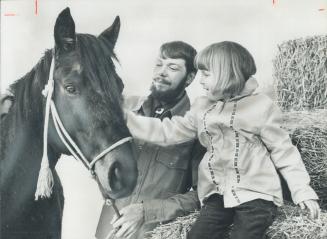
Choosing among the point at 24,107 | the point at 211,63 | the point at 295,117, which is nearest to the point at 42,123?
the point at 24,107

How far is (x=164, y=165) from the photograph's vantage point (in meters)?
2.01

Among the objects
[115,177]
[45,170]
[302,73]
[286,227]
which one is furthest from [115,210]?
[302,73]

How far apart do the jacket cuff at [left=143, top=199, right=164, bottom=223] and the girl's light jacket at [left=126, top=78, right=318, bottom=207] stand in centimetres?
18

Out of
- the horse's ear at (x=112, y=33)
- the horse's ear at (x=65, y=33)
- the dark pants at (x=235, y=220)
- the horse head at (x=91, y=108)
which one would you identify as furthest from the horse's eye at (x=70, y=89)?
the dark pants at (x=235, y=220)

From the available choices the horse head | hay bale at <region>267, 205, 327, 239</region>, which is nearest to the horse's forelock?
the horse head

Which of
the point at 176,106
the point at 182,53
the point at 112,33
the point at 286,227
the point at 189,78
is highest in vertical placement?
the point at 112,33

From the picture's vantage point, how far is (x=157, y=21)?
2156 millimetres

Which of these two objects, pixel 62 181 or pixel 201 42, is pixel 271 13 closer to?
pixel 201 42

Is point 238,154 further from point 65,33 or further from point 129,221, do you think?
point 65,33

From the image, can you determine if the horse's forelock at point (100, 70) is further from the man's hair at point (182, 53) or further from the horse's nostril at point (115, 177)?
the man's hair at point (182, 53)

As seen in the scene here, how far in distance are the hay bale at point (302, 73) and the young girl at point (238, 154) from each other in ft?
1.44

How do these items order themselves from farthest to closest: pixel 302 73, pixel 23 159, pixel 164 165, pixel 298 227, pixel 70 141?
pixel 302 73 → pixel 164 165 → pixel 23 159 → pixel 70 141 → pixel 298 227

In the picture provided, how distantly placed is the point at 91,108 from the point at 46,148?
0.26 meters

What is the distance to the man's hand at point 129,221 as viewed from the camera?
1.81 m
